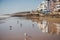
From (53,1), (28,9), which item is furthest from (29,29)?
(53,1)

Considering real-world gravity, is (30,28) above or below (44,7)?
below

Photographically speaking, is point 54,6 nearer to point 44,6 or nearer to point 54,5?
point 54,5

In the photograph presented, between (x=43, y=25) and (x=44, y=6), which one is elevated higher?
(x=44, y=6)

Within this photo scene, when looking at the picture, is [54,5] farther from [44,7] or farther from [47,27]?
[47,27]

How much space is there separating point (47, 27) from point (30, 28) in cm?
21

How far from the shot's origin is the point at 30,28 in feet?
6.54

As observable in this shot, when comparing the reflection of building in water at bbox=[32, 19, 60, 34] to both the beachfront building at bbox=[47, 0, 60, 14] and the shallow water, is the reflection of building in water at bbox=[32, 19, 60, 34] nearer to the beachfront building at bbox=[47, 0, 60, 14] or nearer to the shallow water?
the shallow water

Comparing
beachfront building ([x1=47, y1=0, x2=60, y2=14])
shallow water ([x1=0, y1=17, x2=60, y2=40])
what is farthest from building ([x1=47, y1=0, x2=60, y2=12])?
shallow water ([x1=0, y1=17, x2=60, y2=40])

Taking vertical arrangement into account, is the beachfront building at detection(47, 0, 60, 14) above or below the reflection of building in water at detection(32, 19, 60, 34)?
above

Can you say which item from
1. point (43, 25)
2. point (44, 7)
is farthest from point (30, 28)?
point (44, 7)

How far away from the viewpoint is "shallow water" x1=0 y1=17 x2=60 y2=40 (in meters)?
1.98

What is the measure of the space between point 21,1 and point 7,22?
313 mm

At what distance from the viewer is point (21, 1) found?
6.69 feet

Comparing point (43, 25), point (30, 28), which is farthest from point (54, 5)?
point (30, 28)
